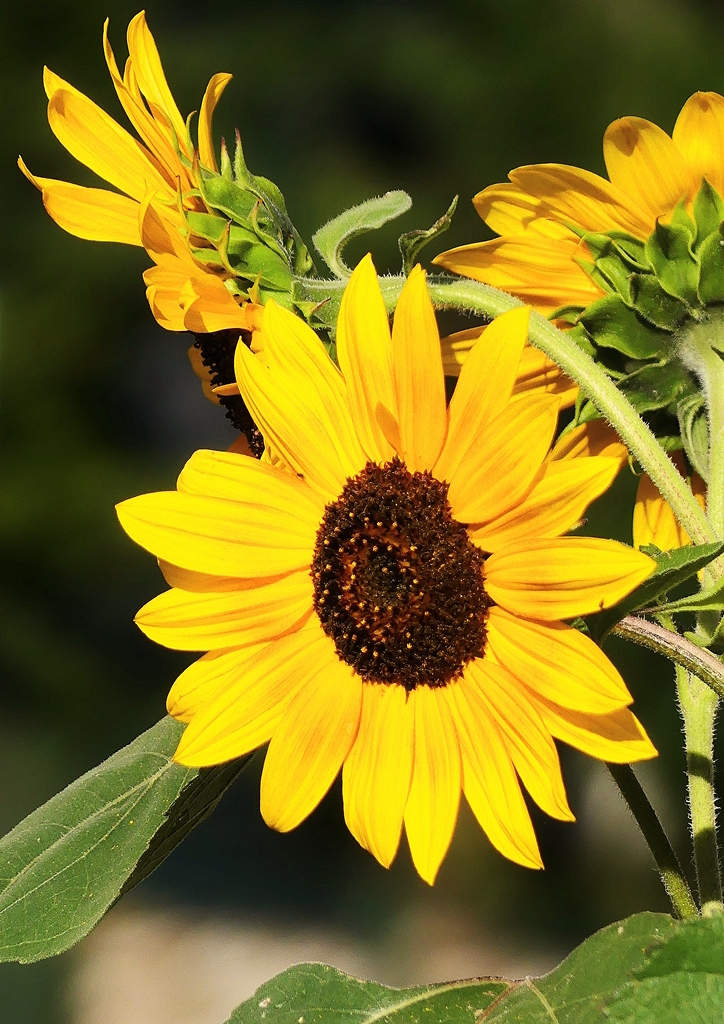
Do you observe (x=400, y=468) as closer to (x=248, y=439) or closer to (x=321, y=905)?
(x=248, y=439)

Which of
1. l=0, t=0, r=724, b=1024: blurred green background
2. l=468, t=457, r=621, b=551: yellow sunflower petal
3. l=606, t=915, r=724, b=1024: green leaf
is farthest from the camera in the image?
l=0, t=0, r=724, b=1024: blurred green background

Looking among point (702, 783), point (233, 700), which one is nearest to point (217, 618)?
point (233, 700)

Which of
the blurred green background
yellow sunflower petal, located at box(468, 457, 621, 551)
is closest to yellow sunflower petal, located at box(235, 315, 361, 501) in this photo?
yellow sunflower petal, located at box(468, 457, 621, 551)

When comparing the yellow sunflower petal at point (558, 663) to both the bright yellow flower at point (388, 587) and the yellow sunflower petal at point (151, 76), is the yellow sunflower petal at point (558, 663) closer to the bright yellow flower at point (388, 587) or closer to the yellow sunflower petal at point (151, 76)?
the bright yellow flower at point (388, 587)

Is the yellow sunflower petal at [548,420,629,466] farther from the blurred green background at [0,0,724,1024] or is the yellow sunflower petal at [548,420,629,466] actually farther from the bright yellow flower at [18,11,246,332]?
the blurred green background at [0,0,724,1024]

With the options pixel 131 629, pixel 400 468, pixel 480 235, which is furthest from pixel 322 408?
pixel 131 629

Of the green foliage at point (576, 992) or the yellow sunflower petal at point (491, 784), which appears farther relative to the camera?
the yellow sunflower petal at point (491, 784)

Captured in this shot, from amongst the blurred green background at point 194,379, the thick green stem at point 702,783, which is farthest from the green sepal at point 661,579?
the blurred green background at point 194,379

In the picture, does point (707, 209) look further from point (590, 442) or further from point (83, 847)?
point (83, 847)
